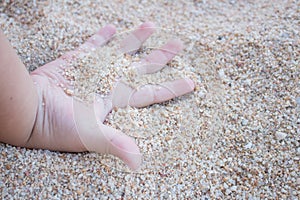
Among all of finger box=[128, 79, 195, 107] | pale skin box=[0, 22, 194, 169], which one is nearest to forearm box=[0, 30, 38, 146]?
pale skin box=[0, 22, 194, 169]

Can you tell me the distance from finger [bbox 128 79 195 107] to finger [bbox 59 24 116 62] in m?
0.21

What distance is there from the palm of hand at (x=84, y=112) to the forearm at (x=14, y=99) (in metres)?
0.03

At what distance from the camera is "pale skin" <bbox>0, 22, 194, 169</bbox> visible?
975 millimetres

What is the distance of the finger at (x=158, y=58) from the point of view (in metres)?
1.23

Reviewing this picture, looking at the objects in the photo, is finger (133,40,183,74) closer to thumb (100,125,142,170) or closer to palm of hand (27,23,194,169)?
palm of hand (27,23,194,169)

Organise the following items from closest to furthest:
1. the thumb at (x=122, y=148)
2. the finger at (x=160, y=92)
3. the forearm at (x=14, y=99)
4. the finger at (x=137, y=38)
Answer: the forearm at (x=14, y=99), the thumb at (x=122, y=148), the finger at (x=160, y=92), the finger at (x=137, y=38)

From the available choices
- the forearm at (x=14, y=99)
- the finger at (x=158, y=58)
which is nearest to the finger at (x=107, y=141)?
the forearm at (x=14, y=99)

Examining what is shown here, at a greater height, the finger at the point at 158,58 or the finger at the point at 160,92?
the finger at the point at 158,58

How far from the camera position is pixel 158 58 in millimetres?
1249

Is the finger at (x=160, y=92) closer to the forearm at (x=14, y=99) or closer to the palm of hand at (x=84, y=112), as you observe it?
the palm of hand at (x=84, y=112)

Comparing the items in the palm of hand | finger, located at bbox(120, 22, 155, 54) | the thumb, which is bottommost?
the thumb

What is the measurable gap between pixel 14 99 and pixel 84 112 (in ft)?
0.64

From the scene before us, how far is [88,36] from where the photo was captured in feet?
4.29

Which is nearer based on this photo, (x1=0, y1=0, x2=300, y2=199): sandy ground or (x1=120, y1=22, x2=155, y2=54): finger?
(x1=0, y1=0, x2=300, y2=199): sandy ground
